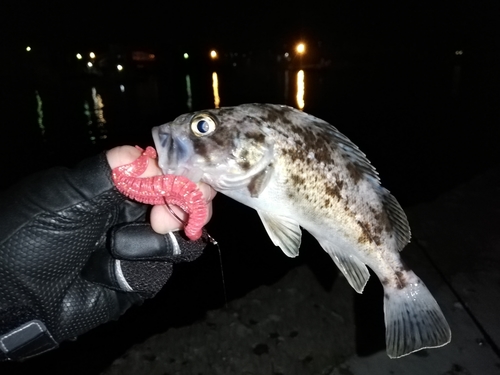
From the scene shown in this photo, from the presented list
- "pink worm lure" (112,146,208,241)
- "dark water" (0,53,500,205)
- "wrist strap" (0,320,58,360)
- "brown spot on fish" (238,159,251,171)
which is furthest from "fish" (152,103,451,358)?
"dark water" (0,53,500,205)

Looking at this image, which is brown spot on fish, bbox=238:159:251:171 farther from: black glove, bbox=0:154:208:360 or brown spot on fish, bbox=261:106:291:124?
black glove, bbox=0:154:208:360

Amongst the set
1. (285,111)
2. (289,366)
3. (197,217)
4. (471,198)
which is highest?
(285,111)

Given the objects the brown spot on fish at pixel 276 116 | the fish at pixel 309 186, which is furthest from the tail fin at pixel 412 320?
the brown spot on fish at pixel 276 116

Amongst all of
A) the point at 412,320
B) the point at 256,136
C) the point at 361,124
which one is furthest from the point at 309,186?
the point at 361,124

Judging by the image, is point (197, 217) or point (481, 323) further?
point (481, 323)

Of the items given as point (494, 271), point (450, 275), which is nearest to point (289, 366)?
point (450, 275)

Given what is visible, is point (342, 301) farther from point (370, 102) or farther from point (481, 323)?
point (370, 102)

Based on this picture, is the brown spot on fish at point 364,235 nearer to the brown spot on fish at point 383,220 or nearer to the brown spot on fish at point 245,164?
the brown spot on fish at point 383,220
